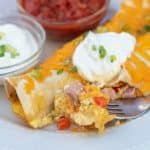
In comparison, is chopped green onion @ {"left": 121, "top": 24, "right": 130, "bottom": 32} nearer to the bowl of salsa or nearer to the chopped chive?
the bowl of salsa

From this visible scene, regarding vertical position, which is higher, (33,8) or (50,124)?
(33,8)

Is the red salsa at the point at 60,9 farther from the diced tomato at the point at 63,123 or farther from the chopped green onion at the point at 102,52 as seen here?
the diced tomato at the point at 63,123

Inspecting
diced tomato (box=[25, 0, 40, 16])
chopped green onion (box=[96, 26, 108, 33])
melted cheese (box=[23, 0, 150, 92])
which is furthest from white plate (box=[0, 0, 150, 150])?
diced tomato (box=[25, 0, 40, 16])

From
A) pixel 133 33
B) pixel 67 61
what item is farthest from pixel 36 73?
pixel 133 33

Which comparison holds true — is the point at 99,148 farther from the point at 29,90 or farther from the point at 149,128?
the point at 29,90

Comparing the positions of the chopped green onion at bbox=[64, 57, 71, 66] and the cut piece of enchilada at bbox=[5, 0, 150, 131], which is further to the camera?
the chopped green onion at bbox=[64, 57, 71, 66]

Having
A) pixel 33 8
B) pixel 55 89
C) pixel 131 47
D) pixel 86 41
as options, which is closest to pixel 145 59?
pixel 131 47

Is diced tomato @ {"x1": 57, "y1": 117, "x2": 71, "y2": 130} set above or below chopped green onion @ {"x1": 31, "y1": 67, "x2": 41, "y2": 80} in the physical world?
below

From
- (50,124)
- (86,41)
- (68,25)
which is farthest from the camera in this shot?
(68,25)
